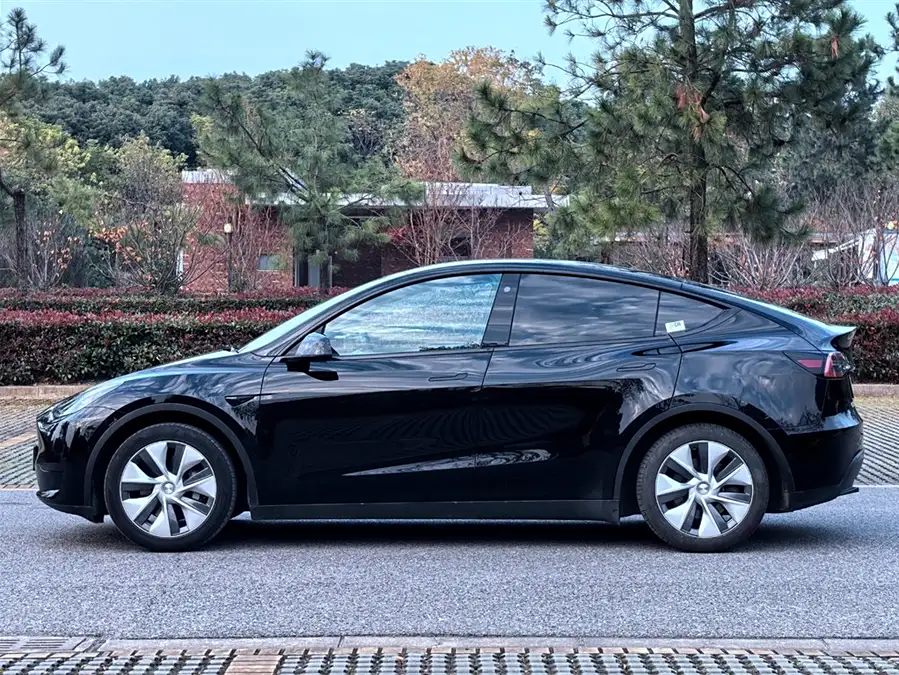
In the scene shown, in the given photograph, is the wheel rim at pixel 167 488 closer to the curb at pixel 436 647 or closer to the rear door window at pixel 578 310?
the curb at pixel 436 647

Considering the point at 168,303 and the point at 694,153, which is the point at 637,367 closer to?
the point at 694,153

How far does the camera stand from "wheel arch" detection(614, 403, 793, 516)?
6.04 meters

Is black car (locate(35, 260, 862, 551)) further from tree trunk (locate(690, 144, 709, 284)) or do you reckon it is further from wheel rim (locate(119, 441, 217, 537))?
tree trunk (locate(690, 144, 709, 284))

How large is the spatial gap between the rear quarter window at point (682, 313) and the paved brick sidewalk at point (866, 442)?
3.21 metres

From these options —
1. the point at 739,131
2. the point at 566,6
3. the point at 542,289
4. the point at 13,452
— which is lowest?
the point at 13,452

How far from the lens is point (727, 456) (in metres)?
6.01

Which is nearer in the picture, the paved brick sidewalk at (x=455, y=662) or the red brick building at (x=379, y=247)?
the paved brick sidewalk at (x=455, y=662)

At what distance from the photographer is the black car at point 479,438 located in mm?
6039

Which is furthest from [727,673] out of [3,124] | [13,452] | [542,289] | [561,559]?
[3,124]

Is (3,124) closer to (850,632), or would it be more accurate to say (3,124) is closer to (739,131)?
(739,131)

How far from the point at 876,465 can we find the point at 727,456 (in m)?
4.10

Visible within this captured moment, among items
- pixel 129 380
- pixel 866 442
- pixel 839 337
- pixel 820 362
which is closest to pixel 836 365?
pixel 820 362

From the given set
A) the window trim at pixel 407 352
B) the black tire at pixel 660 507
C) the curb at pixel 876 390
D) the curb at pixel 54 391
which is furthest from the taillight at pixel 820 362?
the curb at pixel 876 390

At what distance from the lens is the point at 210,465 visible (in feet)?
19.9
